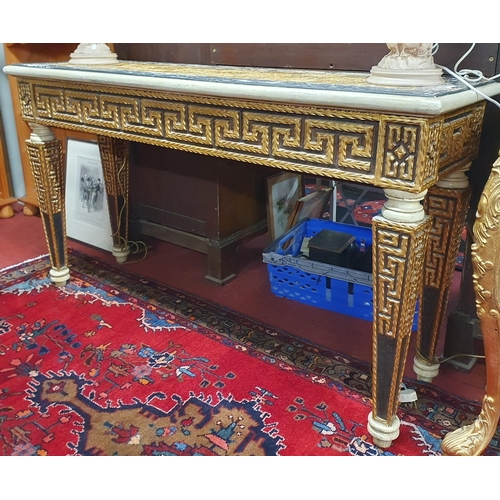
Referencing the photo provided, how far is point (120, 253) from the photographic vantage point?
2588 millimetres

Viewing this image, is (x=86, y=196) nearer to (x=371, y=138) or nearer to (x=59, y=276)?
(x=59, y=276)

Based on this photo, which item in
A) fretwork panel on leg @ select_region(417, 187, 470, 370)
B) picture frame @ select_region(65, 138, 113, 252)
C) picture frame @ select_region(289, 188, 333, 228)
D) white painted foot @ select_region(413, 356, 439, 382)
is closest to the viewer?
fretwork panel on leg @ select_region(417, 187, 470, 370)

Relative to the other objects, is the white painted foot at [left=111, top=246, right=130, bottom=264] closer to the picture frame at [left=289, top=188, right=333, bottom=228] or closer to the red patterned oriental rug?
the red patterned oriental rug

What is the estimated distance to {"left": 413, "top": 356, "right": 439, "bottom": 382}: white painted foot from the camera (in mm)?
1687

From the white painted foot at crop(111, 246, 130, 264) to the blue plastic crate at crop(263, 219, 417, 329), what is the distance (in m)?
0.79

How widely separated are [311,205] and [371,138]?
1.42 meters

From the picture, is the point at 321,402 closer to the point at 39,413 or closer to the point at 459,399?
the point at 459,399

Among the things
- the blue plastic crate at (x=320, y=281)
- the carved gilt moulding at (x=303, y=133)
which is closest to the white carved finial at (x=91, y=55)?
the carved gilt moulding at (x=303, y=133)

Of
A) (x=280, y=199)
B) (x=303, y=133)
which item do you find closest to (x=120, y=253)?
(x=280, y=199)

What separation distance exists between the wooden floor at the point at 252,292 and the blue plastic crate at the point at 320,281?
Result: 4 centimetres

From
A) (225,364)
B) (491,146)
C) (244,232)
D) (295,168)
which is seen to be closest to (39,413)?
(225,364)

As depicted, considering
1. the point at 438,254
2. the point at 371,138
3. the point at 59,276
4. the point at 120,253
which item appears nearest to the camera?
the point at 371,138

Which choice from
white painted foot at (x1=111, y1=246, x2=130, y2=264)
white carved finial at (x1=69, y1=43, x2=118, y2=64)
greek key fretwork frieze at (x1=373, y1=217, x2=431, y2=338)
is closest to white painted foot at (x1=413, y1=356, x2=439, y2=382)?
greek key fretwork frieze at (x1=373, y1=217, x2=431, y2=338)

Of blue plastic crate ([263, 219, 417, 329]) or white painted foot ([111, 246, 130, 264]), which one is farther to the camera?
white painted foot ([111, 246, 130, 264])
